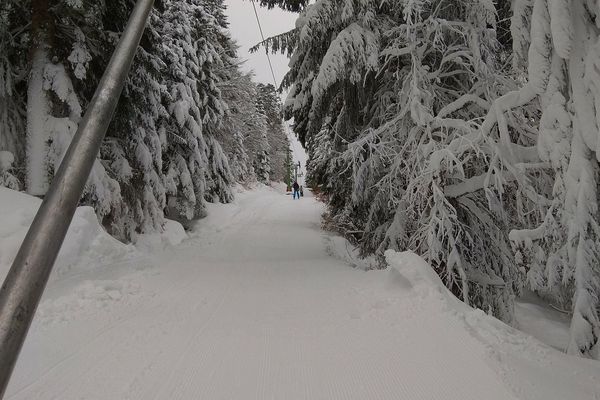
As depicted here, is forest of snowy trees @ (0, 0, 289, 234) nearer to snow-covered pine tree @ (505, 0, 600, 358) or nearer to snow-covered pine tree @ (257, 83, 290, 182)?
snow-covered pine tree @ (505, 0, 600, 358)

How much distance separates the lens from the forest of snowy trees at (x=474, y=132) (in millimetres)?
3621

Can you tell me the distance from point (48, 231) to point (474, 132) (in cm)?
532

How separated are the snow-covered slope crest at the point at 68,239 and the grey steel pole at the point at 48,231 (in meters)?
3.55

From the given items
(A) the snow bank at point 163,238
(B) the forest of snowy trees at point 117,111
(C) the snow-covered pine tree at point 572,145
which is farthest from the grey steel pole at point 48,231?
(A) the snow bank at point 163,238

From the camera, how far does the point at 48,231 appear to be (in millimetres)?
1771

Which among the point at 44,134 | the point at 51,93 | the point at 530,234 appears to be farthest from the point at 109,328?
the point at 51,93

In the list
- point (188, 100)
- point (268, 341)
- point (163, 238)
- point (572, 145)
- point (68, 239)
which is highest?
point (188, 100)

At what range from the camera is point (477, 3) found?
658 cm

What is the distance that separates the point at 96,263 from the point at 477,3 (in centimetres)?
755

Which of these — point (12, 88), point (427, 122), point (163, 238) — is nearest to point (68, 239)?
point (12, 88)

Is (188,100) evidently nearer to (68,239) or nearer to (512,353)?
(68,239)

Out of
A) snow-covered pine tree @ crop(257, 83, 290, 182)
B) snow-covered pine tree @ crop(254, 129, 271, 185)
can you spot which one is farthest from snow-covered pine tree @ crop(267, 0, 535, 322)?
snow-covered pine tree @ crop(257, 83, 290, 182)

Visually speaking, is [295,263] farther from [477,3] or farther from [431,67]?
[477,3]

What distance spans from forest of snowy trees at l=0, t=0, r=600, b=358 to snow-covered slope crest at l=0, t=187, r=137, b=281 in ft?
4.02
